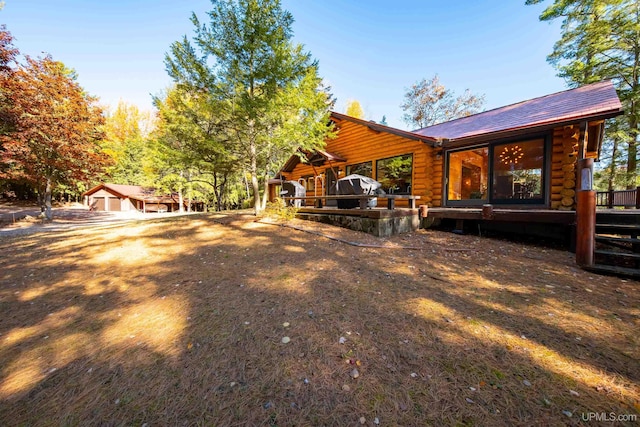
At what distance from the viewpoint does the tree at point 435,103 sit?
22.1 meters

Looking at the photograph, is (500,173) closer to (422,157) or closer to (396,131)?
(422,157)

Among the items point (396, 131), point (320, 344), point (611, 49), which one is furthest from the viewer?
point (611, 49)

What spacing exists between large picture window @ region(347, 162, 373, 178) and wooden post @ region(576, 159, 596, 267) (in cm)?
741

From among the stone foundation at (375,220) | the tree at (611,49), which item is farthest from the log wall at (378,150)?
the tree at (611,49)

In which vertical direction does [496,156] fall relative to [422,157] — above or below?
below

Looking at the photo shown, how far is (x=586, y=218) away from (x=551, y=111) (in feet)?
15.2

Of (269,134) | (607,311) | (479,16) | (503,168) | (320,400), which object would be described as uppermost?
(479,16)

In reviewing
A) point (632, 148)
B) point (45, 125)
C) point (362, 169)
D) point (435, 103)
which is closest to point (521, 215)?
point (362, 169)

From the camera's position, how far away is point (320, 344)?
2322mm

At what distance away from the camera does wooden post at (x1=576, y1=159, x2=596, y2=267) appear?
14.0ft

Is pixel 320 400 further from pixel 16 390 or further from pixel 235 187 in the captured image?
pixel 235 187

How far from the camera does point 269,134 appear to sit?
881 cm

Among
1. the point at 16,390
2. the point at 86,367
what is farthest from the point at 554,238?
the point at 16,390

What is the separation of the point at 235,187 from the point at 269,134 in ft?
77.7
